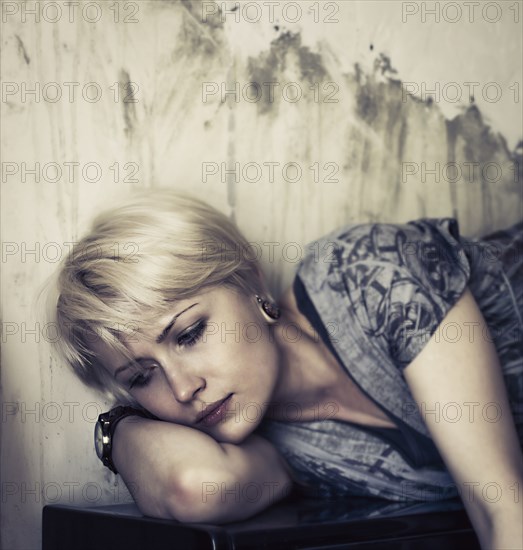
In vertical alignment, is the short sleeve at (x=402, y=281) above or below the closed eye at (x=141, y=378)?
above

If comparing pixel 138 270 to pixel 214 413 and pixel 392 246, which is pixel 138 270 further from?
pixel 392 246

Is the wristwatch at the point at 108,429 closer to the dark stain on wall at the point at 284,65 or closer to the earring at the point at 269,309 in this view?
the earring at the point at 269,309

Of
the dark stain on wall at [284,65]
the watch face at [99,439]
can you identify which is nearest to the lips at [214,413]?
the watch face at [99,439]

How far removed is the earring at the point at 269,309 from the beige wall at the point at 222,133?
1.32ft

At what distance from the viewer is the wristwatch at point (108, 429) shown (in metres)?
1.58

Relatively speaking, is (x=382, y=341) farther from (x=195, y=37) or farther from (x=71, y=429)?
(x=195, y=37)

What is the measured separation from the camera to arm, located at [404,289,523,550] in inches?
50.4

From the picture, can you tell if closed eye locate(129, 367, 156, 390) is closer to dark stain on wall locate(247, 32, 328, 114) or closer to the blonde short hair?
the blonde short hair

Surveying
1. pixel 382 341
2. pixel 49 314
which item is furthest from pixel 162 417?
pixel 382 341

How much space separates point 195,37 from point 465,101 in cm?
84

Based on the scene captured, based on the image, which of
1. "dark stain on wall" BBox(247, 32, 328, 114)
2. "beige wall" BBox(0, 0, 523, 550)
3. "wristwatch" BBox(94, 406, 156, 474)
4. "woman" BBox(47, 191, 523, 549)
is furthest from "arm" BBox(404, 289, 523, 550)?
"dark stain on wall" BBox(247, 32, 328, 114)

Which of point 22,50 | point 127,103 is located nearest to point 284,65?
point 127,103

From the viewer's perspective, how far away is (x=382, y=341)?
149 cm

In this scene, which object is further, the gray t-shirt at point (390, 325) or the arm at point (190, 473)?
the gray t-shirt at point (390, 325)
